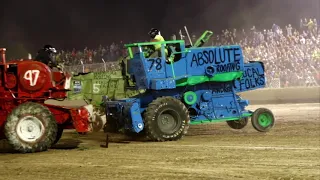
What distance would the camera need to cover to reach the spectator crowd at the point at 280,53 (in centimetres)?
2559

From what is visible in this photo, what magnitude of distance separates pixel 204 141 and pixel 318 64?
1721cm

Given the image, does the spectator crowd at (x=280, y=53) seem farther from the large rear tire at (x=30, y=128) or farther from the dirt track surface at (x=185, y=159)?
the large rear tire at (x=30, y=128)

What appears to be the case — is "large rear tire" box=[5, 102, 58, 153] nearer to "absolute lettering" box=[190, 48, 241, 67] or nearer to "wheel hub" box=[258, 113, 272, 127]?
"absolute lettering" box=[190, 48, 241, 67]

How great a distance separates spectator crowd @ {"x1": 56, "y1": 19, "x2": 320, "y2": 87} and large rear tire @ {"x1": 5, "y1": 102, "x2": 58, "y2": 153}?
15.5 metres

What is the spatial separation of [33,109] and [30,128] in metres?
0.35

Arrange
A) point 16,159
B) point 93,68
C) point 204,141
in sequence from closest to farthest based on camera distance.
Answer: point 16,159 → point 204,141 → point 93,68

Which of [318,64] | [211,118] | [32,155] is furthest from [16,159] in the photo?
[318,64]

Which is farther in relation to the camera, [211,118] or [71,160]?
[211,118]

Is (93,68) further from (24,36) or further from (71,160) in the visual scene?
(24,36)

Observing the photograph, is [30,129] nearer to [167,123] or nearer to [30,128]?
[30,128]

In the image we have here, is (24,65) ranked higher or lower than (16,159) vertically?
higher

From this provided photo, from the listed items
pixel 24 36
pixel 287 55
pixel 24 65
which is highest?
pixel 24 36

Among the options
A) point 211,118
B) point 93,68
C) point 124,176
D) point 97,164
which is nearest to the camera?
point 124,176

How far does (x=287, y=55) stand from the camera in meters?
27.3
